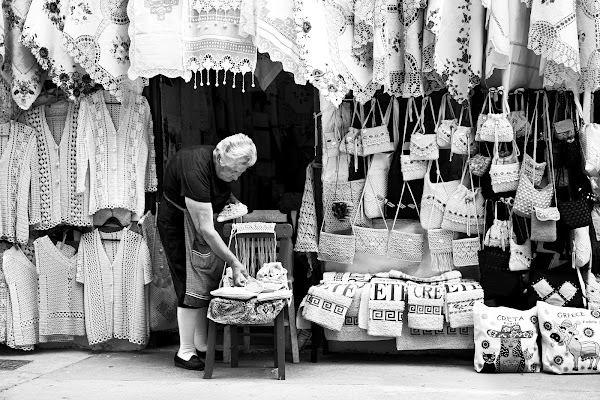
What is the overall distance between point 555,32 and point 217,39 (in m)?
1.90

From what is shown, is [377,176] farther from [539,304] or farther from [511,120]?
[539,304]

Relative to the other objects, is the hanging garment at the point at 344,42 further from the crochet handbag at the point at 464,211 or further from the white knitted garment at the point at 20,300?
the white knitted garment at the point at 20,300

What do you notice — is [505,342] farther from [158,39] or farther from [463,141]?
[158,39]

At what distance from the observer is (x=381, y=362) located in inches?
239

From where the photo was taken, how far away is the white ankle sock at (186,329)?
19.5 ft

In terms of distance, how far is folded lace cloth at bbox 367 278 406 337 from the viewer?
579 centimetres

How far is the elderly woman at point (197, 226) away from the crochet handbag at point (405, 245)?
37.9 inches

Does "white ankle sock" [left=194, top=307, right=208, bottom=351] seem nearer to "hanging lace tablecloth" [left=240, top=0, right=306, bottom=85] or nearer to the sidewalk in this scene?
the sidewalk

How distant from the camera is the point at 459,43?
570cm

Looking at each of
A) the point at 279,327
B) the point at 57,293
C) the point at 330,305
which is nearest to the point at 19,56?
the point at 57,293

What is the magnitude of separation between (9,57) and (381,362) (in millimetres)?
3018

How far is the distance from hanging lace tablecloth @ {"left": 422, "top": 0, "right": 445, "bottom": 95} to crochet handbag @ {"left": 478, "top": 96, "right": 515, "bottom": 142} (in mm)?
377

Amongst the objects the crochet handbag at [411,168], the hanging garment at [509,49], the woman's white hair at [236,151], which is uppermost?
the hanging garment at [509,49]

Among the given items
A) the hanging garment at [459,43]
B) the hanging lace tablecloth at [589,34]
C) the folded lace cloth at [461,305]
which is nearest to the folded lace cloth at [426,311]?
the folded lace cloth at [461,305]
